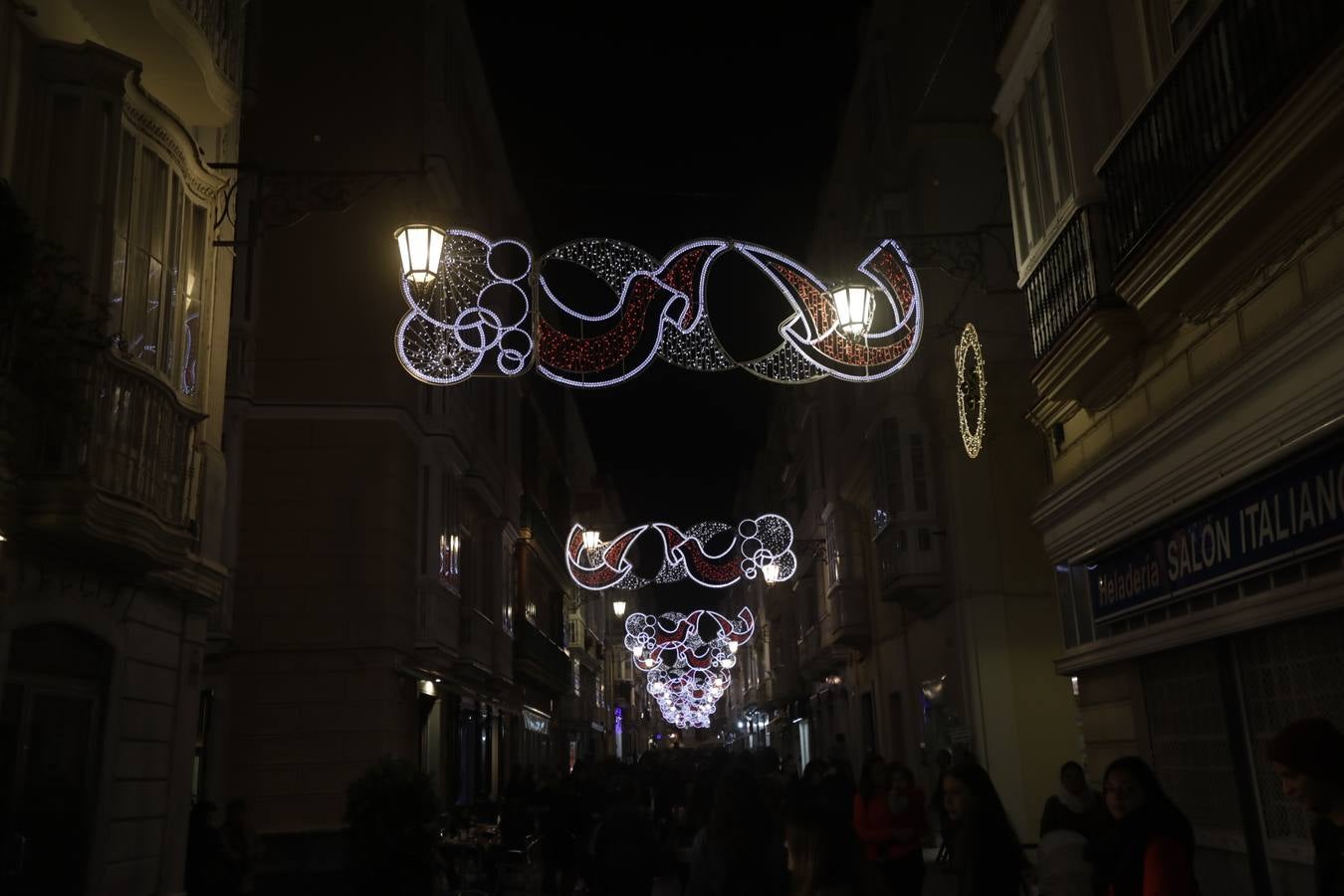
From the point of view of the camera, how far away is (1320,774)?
13.2 ft

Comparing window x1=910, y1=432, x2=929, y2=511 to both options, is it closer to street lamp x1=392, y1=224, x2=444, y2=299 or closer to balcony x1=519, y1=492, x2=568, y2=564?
street lamp x1=392, y1=224, x2=444, y2=299

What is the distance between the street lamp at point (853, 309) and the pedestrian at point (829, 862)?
7588 millimetres

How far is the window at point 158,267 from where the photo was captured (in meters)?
9.93

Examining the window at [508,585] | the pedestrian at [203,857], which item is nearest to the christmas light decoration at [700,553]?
the window at [508,585]

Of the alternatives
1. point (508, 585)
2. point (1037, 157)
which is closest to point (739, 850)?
point (1037, 157)

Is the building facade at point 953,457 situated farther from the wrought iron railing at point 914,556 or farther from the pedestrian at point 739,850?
the pedestrian at point 739,850

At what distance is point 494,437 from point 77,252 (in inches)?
733

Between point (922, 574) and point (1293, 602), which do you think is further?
point (922, 574)

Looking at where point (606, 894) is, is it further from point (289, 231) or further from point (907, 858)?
point (289, 231)

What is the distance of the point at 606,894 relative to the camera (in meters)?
7.95

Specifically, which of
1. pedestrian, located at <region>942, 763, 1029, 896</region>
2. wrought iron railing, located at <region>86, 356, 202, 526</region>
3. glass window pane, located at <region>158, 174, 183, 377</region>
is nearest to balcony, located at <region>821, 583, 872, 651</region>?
wrought iron railing, located at <region>86, 356, 202, 526</region>

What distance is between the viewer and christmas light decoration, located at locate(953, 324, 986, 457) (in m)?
13.5

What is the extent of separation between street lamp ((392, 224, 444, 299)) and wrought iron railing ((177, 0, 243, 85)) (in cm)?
257

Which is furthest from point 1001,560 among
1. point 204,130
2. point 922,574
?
point 204,130
